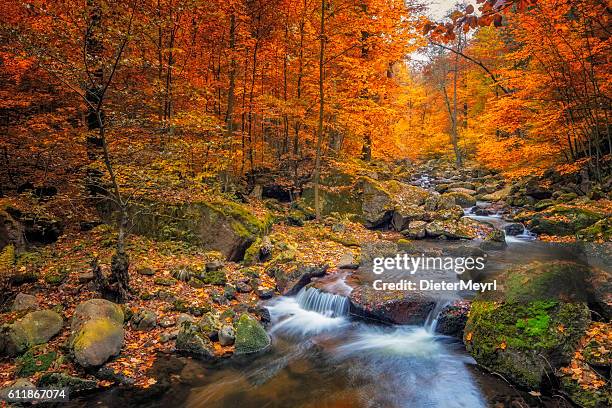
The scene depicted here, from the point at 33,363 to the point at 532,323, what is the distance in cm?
731

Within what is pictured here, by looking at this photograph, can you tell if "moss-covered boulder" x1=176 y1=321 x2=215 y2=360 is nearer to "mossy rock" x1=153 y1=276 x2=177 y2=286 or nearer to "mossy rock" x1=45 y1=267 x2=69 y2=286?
"mossy rock" x1=153 y1=276 x2=177 y2=286

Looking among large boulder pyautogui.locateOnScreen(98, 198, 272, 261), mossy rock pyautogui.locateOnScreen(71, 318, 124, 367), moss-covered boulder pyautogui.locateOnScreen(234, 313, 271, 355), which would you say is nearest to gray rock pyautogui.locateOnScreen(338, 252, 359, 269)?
large boulder pyautogui.locateOnScreen(98, 198, 272, 261)

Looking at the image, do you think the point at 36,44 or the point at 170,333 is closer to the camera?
the point at 36,44

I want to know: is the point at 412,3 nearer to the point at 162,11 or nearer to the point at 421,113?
the point at 162,11

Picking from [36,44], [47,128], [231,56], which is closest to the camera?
[36,44]

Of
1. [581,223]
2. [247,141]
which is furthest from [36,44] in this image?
[581,223]

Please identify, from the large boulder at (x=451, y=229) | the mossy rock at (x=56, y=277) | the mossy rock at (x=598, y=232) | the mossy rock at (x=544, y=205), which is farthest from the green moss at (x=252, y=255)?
the mossy rock at (x=544, y=205)

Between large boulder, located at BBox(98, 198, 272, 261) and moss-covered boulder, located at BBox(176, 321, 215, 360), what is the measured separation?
3.83 m

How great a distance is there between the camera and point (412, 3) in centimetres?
1948

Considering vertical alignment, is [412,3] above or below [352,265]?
above

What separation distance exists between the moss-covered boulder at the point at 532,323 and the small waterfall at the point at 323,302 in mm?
2686

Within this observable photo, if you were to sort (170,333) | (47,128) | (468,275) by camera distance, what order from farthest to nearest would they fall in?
(47,128) < (468,275) < (170,333)

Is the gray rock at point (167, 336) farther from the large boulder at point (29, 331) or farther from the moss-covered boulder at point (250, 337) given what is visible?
the large boulder at point (29, 331)

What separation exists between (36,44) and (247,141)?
9.84 metres
